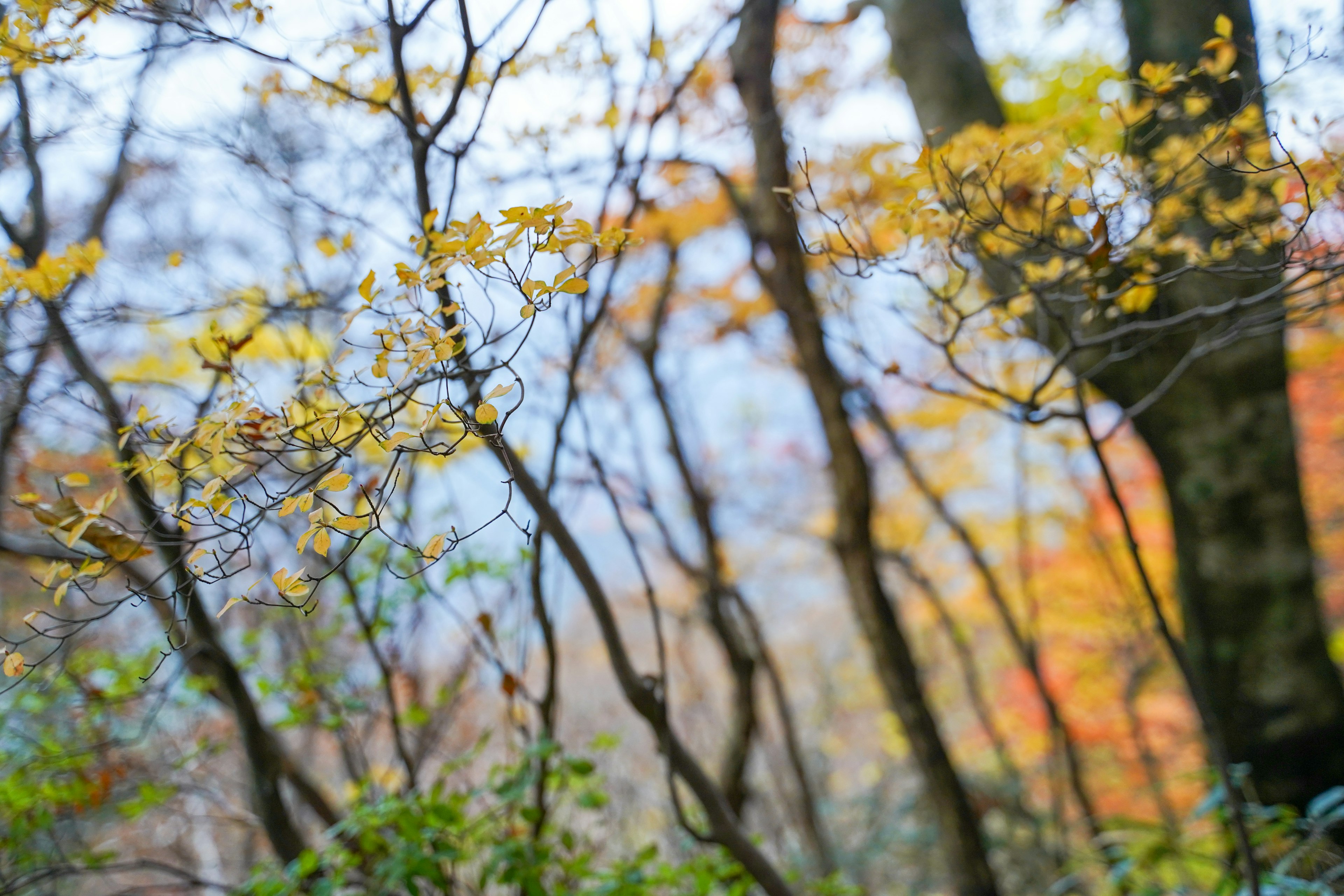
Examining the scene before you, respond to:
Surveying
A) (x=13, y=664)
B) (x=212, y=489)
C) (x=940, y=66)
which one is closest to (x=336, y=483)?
(x=212, y=489)

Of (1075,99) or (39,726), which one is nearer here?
(39,726)

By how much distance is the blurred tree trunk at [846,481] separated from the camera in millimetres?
3084

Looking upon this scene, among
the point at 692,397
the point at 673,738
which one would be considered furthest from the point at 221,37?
the point at 692,397

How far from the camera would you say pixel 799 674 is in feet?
47.2

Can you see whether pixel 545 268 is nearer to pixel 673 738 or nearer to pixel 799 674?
pixel 673 738

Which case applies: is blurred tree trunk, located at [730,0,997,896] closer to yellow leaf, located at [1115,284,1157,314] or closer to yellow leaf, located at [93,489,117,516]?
yellow leaf, located at [1115,284,1157,314]

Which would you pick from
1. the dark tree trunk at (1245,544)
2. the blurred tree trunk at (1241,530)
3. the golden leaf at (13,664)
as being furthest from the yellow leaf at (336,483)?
the dark tree trunk at (1245,544)

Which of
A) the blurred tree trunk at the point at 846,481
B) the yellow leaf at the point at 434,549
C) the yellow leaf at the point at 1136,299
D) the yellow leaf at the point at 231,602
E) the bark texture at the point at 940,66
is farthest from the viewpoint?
the bark texture at the point at 940,66

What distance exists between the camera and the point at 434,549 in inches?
49.2

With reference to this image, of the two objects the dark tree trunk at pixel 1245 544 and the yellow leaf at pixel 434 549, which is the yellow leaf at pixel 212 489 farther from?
the dark tree trunk at pixel 1245 544

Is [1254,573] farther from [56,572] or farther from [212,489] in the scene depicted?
[56,572]

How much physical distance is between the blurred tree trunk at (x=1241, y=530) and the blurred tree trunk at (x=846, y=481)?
1209 mm

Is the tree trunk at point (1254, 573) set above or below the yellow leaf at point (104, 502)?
below

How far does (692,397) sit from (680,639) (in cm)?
232
